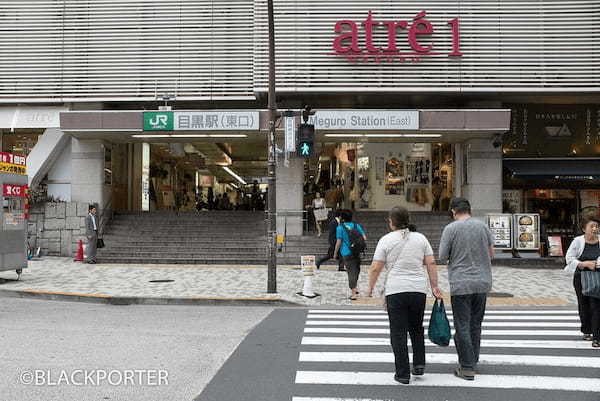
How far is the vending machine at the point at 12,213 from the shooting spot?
13867mm

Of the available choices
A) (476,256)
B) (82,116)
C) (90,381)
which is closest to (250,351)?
(90,381)

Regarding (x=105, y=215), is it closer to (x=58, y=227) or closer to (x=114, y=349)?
(x=58, y=227)

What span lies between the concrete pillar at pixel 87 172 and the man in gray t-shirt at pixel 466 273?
58.0ft

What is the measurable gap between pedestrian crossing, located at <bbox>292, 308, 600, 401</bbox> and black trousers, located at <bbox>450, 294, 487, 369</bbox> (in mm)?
237

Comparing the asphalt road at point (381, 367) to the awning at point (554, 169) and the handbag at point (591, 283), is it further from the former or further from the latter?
the awning at point (554, 169)

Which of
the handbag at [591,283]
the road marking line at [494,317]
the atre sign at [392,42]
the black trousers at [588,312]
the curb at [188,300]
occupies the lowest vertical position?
the curb at [188,300]

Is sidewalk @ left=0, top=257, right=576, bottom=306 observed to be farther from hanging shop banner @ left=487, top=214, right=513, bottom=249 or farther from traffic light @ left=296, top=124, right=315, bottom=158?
traffic light @ left=296, top=124, right=315, bottom=158

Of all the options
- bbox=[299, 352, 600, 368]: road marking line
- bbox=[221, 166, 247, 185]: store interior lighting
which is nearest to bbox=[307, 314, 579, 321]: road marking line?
bbox=[299, 352, 600, 368]: road marking line

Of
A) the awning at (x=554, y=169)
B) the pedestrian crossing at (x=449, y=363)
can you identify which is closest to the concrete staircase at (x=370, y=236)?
the awning at (x=554, y=169)

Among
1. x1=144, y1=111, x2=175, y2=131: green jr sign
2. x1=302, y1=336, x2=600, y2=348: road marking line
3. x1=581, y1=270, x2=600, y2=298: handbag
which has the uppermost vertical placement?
x1=144, y1=111, x2=175, y2=131: green jr sign

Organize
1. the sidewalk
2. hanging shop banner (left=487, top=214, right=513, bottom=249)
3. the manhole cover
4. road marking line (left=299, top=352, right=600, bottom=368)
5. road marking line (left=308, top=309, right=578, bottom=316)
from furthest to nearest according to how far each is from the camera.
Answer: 1. hanging shop banner (left=487, top=214, right=513, bottom=249)
2. the manhole cover
3. the sidewalk
4. road marking line (left=308, top=309, right=578, bottom=316)
5. road marking line (left=299, top=352, right=600, bottom=368)

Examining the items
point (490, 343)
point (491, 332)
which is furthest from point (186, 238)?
point (490, 343)

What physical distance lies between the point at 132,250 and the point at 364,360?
14732 millimetres

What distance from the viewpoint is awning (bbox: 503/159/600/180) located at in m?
20.3
